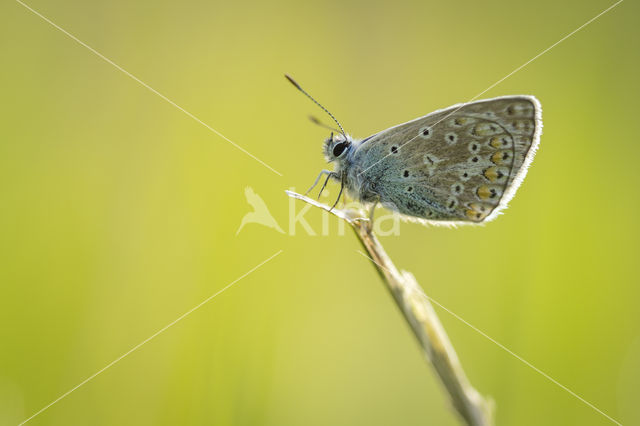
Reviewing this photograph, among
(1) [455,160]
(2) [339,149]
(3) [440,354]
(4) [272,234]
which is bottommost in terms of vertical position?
(3) [440,354]

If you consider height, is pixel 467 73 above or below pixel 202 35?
below

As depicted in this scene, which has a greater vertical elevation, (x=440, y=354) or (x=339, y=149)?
(x=339, y=149)

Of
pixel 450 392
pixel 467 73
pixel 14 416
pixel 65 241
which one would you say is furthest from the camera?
pixel 467 73

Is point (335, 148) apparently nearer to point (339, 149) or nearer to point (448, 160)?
point (339, 149)

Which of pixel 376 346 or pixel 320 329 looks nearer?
pixel 320 329

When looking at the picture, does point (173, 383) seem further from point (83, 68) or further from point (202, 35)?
point (202, 35)

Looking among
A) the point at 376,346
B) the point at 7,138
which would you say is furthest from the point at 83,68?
the point at 376,346

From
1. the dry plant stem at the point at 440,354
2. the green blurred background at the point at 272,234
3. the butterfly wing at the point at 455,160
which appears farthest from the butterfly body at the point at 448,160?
the dry plant stem at the point at 440,354

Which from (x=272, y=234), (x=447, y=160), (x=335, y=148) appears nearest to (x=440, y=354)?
(x=272, y=234)
